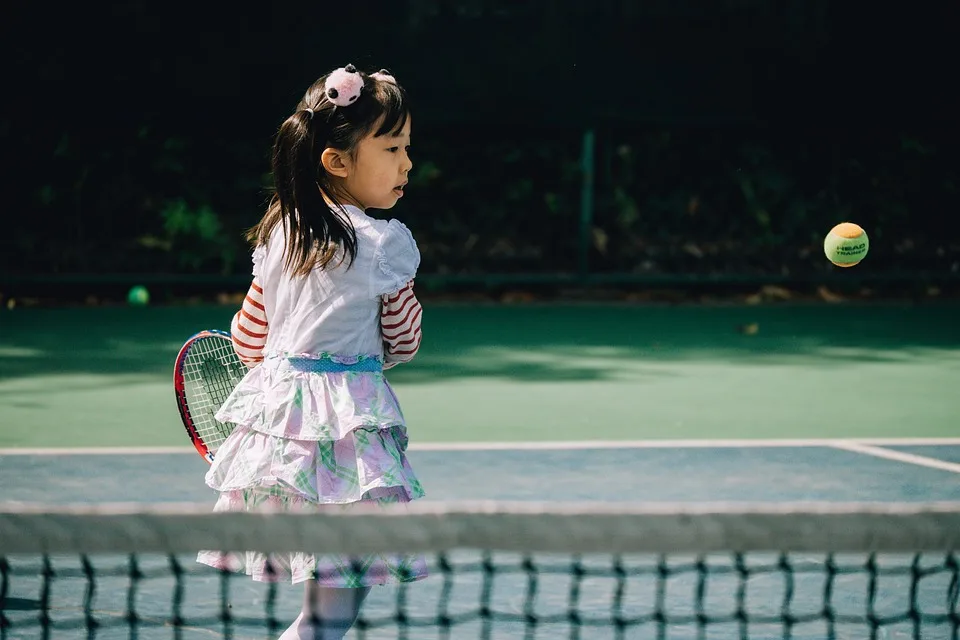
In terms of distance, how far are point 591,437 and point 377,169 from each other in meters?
3.87

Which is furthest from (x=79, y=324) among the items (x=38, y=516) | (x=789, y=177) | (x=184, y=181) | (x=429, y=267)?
(x=38, y=516)

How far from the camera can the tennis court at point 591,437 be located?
14.5 feet

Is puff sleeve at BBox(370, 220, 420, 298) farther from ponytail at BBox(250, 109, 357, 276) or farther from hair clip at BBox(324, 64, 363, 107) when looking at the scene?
hair clip at BBox(324, 64, 363, 107)

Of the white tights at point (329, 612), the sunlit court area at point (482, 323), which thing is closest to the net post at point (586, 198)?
the sunlit court area at point (482, 323)

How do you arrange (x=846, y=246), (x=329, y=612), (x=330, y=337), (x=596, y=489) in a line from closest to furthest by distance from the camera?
(x=329, y=612), (x=330, y=337), (x=596, y=489), (x=846, y=246)

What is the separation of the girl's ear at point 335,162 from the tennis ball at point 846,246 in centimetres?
332

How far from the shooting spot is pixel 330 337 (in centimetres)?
334

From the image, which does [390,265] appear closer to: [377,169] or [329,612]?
[377,169]

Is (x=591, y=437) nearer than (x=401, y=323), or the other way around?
(x=401, y=323)

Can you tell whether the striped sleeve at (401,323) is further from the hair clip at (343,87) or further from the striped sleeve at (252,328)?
the hair clip at (343,87)

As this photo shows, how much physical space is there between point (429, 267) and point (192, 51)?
102 inches

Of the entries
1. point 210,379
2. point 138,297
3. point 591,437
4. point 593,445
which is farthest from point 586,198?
point 210,379

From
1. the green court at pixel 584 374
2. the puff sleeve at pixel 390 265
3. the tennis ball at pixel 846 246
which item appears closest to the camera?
the puff sleeve at pixel 390 265

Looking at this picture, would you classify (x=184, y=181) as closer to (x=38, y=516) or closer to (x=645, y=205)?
(x=645, y=205)
